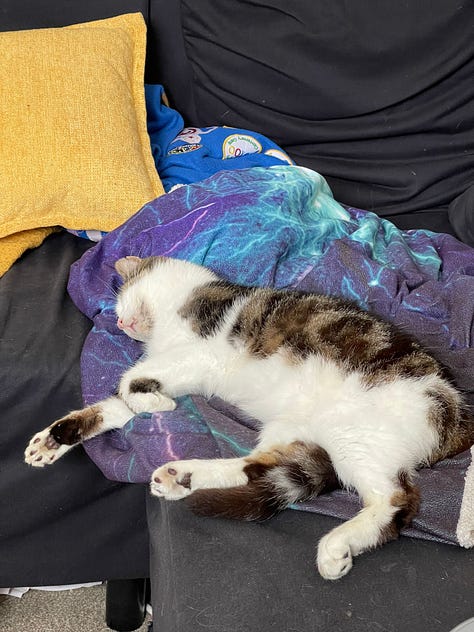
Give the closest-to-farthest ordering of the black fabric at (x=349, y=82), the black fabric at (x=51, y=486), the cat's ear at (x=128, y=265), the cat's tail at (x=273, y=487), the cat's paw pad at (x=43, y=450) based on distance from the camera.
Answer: the cat's tail at (x=273, y=487) → the cat's paw pad at (x=43, y=450) → the black fabric at (x=51, y=486) → the cat's ear at (x=128, y=265) → the black fabric at (x=349, y=82)

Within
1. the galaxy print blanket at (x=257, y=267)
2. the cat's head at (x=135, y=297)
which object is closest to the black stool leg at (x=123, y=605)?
the galaxy print blanket at (x=257, y=267)

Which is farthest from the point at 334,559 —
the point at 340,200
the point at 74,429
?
the point at 340,200

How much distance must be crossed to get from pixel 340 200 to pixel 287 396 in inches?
39.0

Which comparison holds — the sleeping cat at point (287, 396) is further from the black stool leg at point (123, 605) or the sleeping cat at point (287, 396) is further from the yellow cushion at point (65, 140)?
the black stool leg at point (123, 605)

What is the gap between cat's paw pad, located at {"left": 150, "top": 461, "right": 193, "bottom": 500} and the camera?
1.04m

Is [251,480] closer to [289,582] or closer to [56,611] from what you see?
[289,582]

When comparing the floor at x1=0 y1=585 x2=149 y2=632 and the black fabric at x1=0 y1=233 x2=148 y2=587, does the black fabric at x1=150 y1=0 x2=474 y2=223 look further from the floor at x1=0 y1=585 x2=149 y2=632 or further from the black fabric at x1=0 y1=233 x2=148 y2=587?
the floor at x1=0 y1=585 x2=149 y2=632

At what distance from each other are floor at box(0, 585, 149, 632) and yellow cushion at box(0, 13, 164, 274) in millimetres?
807

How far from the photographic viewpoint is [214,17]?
202cm

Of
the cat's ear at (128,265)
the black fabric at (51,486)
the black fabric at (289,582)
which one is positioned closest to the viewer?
the black fabric at (289,582)

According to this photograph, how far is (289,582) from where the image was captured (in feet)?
3.05

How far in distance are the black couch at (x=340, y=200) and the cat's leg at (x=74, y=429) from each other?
0.41ft

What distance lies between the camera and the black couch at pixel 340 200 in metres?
0.92

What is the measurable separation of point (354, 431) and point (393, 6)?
1.38 metres
